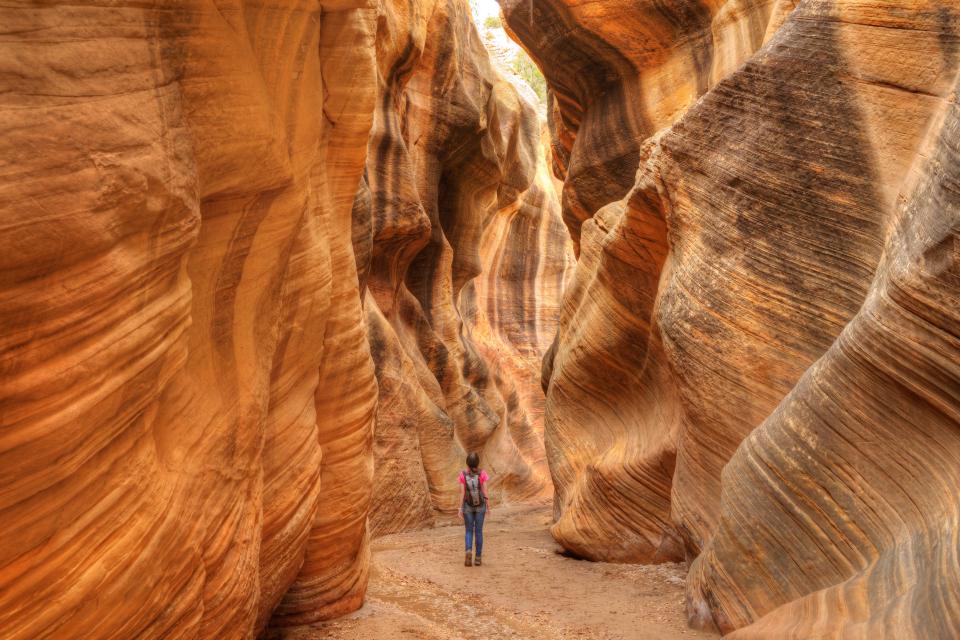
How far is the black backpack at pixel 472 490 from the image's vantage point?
8.61 meters

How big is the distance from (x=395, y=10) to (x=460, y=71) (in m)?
4.71

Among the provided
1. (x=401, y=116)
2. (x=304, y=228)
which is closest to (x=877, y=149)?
(x=304, y=228)

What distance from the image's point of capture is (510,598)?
7.41m

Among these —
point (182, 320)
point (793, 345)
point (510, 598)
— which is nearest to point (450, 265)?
point (510, 598)

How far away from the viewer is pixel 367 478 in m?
6.86

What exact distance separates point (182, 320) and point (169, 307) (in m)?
0.17

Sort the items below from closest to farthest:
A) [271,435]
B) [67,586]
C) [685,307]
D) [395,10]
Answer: [67,586]
[271,435]
[685,307]
[395,10]

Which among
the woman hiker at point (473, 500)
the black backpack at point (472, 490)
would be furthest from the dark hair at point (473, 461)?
the black backpack at point (472, 490)

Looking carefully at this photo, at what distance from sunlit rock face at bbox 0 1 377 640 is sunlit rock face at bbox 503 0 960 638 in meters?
3.03

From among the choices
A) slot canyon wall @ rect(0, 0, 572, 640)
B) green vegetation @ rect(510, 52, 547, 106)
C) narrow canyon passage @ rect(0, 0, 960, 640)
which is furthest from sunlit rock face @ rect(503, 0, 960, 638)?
green vegetation @ rect(510, 52, 547, 106)

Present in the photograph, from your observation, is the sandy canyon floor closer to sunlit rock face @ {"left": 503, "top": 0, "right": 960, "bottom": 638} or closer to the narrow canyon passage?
the narrow canyon passage

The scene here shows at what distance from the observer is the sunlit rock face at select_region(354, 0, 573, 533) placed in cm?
1351

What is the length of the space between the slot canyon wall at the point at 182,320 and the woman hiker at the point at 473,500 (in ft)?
6.04

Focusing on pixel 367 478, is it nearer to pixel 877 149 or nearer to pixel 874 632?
pixel 874 632
